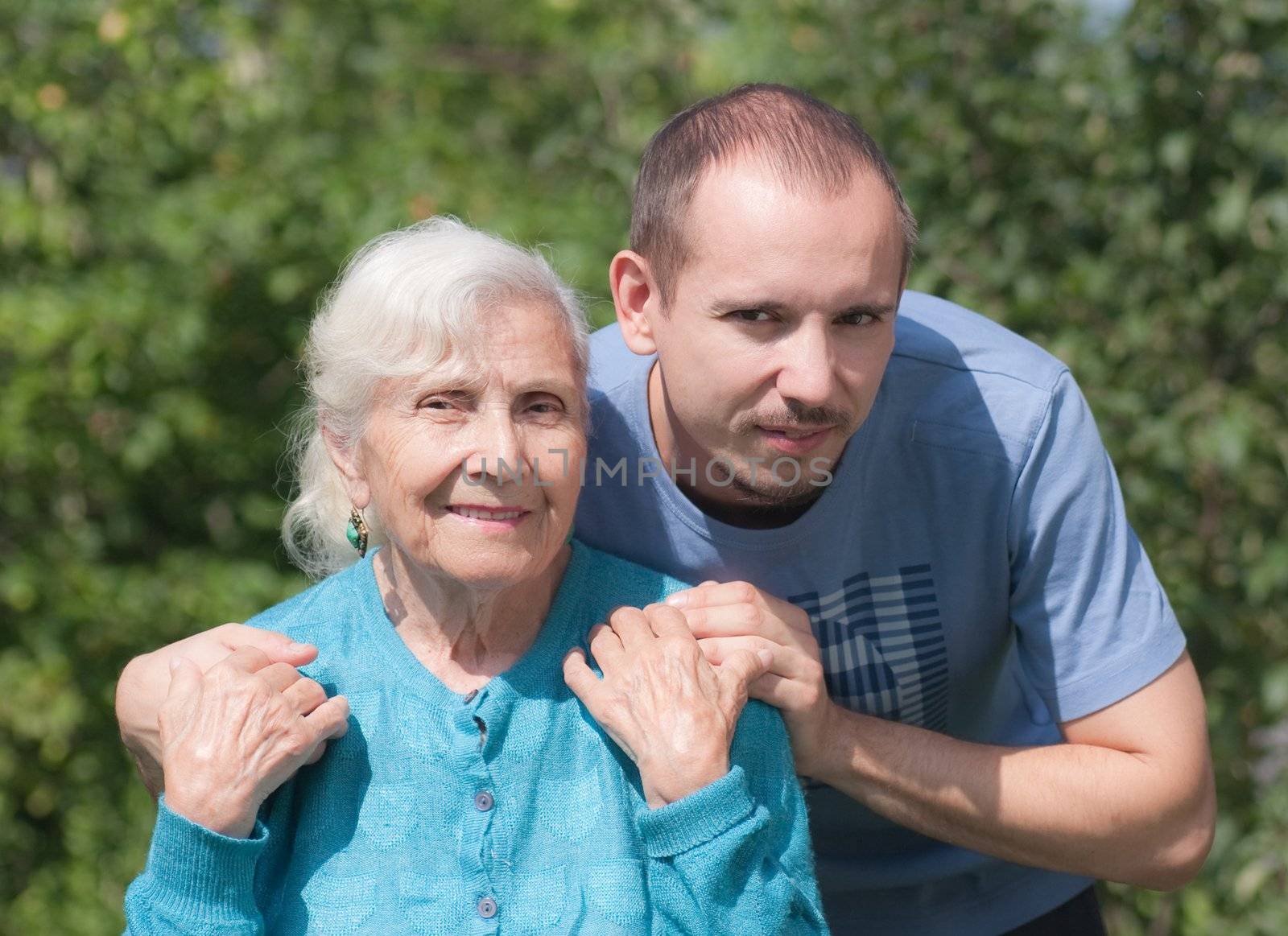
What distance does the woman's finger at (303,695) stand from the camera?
1.93m

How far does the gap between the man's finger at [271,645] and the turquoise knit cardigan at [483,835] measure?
4cm

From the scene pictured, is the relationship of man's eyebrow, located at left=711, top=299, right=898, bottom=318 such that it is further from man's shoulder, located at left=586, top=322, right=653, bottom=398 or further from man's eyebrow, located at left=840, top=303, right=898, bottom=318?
man's shoulder, located at left=586, top=322, right=653, bottom=398

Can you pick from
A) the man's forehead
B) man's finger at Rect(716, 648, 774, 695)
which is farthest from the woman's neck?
the man's forehead

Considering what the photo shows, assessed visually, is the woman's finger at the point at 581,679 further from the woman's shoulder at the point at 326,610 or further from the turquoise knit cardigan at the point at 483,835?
the woman's shoulder at the point at 326,610

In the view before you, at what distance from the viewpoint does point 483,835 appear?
1.94 meters

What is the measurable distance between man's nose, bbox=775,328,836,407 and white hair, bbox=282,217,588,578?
32 cm

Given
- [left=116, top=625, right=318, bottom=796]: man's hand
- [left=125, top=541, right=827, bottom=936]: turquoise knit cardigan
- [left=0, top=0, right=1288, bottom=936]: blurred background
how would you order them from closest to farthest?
1. [left=125, top=541, right=827, bottom=936]: turquoise knit cardigan
2. [left=116, top=625, right=318, bottom=796]: man's hand
3. [left=0, top=0, right=1288, bottom=936]: blurred background

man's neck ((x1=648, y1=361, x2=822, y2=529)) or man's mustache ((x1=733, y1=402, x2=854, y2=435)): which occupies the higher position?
man's mustache ((x1=733, y1=402, x2=854, y2=435))

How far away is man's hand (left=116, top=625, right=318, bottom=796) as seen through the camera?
2.05m

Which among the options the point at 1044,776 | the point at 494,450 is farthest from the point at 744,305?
the point at 1044,776

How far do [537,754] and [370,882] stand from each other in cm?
28

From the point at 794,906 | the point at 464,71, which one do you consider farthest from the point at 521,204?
the point at 794,906

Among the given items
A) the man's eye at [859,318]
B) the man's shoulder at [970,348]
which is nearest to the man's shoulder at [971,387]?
the man's shoulder at [970,348]

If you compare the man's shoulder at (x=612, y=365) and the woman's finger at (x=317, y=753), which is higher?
the man's shoulder at (x=612, y=365)
